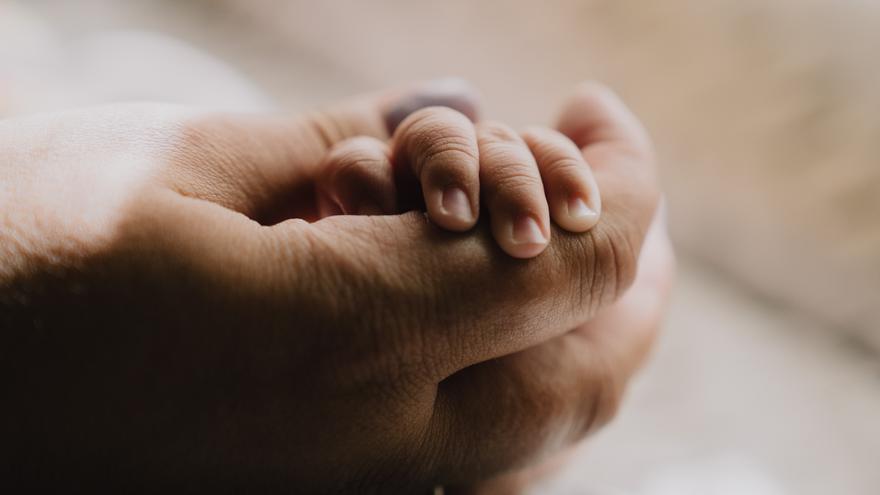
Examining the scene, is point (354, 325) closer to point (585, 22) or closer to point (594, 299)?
point (594, 299)

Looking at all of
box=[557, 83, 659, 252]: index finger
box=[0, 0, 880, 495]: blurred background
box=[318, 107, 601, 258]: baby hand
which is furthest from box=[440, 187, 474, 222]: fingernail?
box=[0, 0, 880, 495]: blurred background

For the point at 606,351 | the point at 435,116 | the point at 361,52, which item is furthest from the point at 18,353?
the point at 361,52

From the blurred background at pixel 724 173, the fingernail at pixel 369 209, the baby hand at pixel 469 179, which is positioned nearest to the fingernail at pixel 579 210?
the baby hand at pixel 469 179

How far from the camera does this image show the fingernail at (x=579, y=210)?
434 millimetres

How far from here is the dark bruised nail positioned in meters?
0.61

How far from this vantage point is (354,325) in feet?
1.23

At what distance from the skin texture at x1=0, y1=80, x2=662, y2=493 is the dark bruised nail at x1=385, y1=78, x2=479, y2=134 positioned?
0.53 ft

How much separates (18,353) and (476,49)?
2.52 ft

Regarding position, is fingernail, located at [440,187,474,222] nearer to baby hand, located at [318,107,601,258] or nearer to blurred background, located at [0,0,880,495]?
baby hand, located at [318,107,601,258]

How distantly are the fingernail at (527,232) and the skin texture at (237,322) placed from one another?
0.07 ft

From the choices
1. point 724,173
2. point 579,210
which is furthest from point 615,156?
point 724,173

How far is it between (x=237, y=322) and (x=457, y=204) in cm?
15

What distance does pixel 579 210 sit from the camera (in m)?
0.44

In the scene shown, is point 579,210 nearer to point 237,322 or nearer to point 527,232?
point 527,232
